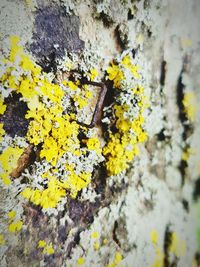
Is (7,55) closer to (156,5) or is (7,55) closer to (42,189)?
(42,189)

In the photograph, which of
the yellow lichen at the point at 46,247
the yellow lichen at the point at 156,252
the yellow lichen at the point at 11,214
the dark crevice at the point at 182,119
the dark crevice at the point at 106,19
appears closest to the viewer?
the yellow lichen at the point at 11,214

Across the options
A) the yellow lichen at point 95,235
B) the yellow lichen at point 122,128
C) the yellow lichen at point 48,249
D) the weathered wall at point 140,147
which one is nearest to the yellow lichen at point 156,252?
→ the weathered wall at point 140,147

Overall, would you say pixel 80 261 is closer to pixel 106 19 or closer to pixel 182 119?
pixel 182 119

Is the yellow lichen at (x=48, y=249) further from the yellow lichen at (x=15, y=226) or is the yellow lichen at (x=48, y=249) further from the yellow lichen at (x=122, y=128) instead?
the yellow lichen at (x=122, y=128)

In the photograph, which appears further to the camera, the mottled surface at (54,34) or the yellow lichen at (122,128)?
the yellow lichen at (122,128)

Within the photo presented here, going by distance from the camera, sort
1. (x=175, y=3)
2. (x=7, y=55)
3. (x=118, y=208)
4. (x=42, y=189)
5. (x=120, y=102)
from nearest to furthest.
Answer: (x=7, y=55)
(x=42, y=189)
(x=120, y=102)
(x=118, y=208)
(x=175, y=3)

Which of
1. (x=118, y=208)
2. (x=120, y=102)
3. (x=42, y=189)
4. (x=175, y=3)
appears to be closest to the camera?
(x=42, y=189)

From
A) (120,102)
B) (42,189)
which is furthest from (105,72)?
(42,189)

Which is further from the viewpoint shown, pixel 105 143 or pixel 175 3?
pixel 175 3

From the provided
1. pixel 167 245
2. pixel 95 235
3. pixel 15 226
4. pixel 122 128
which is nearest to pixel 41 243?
pixel 15 226

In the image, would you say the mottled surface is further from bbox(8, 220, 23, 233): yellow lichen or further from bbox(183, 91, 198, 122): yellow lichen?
bbox(183, 91, 198, 122): yellow lichen

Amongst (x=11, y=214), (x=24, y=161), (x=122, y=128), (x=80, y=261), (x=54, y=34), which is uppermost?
(x=54, y=34)
